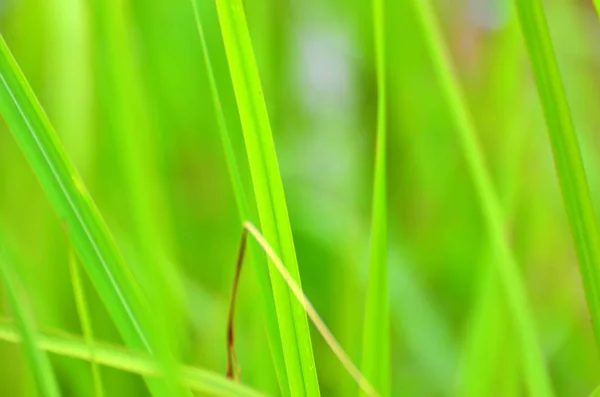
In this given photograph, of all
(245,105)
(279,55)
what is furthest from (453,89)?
(279,55)

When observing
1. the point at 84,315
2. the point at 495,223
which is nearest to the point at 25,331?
the point at 84,315

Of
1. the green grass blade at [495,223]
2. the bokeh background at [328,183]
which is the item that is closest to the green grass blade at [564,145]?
the green grass blade at [495,223]

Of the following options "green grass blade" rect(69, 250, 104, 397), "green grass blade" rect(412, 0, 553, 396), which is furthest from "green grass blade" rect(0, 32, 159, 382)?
"green grass blade" rect(412, 0, 553, 396)

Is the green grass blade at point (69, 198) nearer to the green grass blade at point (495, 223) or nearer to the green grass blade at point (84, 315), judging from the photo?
the green grass blade at point (84, 315)

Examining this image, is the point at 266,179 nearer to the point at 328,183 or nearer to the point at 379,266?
the point at 379,266

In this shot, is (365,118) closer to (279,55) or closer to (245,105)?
(279,55)

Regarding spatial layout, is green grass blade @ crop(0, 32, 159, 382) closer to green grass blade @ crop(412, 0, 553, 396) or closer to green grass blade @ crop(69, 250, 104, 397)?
green grass blade @ crop(69, 250, 104, 397)

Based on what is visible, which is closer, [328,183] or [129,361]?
[129,361]
